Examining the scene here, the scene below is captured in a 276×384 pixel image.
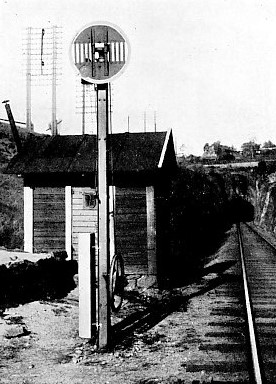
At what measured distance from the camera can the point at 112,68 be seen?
7609 millimetres

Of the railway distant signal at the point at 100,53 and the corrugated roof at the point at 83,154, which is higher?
the railway distant signal at the point at 100,53

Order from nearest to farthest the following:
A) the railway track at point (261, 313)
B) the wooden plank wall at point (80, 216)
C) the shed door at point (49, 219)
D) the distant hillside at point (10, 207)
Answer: the railway track at point (261, 313) < the wooden plank wall at point (80, 216) < the shed door at point (49, 219) < the distant hillside at point (10, 207)

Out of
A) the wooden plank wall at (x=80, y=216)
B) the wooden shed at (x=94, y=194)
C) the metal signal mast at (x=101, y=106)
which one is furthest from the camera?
the wooden plank wall at (x=80, y=216)

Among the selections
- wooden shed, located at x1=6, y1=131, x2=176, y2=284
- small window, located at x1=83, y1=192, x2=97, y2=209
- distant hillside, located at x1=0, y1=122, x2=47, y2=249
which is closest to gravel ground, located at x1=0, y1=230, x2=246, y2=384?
wooden shed, located at x1=6, y1=131, x2=176, y2=284

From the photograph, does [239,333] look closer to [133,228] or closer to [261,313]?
[261,313]

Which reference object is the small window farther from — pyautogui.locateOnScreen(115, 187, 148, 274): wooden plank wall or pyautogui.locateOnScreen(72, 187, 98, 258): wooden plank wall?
pyautogui.locateOnScreen(115, 187, 148, 274): wooden plank wall

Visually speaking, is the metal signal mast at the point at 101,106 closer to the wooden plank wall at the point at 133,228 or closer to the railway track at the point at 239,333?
the railway track at the point at 239,333

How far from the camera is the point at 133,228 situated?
40.6 feet

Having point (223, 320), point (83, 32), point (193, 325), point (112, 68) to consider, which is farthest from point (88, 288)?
point (83, 32)

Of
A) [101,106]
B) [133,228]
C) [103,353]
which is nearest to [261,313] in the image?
[103,353]

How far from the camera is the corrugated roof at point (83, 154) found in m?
12.4

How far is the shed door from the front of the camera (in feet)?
42.4

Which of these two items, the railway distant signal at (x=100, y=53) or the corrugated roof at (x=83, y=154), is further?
the corrugated roof at (x=83, y=154)

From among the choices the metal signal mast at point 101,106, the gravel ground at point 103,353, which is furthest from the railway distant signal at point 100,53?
the gravel ground at point 103,353
